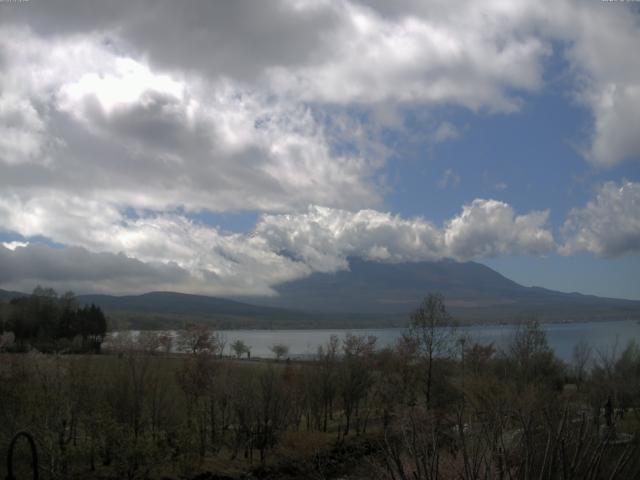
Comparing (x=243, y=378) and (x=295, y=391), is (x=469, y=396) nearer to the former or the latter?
(x=295, y=391)

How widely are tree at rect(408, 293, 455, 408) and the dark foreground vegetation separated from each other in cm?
12

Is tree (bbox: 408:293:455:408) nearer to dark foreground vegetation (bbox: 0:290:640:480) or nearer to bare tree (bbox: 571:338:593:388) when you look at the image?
dark foreground vegetation (bbox: 0:290:640:480)

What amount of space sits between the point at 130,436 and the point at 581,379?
154ft

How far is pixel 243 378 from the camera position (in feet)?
138

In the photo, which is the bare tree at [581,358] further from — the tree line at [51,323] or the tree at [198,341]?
the tree line at [51,323]

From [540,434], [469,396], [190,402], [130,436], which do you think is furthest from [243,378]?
[540,434]

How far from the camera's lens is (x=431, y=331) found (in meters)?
52.4

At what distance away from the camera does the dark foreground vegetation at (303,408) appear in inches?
639

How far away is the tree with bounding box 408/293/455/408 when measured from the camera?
171ft

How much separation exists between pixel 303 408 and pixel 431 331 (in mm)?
13755

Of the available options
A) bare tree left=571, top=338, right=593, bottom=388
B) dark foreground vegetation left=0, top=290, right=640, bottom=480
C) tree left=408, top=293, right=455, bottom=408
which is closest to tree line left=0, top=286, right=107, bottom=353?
dark foreground vegetation left=0, top=290, right=640, bottom=480

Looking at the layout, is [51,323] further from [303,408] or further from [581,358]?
[581,358]

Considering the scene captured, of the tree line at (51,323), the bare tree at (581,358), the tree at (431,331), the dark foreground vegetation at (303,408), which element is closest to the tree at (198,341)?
the dark foreground vegetation at (303,408)

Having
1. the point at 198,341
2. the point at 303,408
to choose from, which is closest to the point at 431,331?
the point at 303,408
